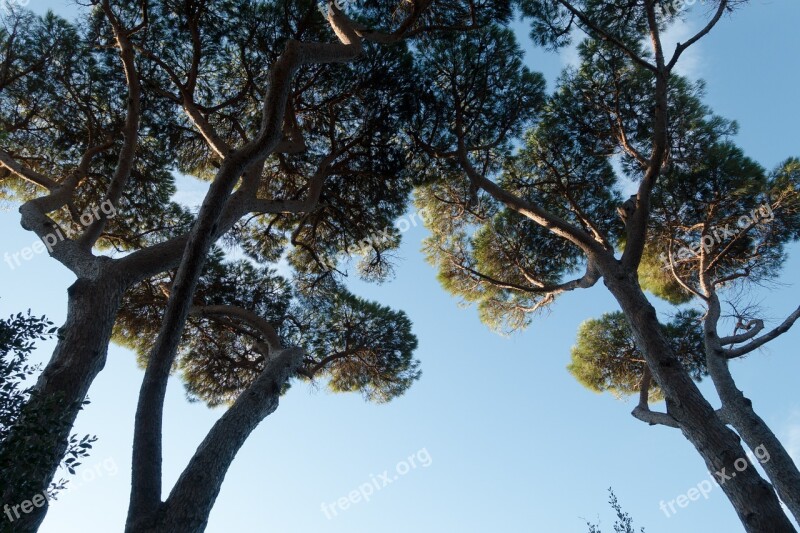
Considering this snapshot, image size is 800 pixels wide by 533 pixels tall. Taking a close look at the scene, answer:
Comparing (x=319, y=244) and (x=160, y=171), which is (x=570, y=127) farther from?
(x=160, y=171)

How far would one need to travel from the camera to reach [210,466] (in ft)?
12.2

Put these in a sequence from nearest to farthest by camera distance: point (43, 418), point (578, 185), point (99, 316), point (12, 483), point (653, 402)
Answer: point (12, 483), point (43, 418), point (99, 316), point (578, 185), point (653, 402)

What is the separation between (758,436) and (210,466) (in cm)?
525

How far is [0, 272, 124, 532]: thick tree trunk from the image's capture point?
2.56 metres

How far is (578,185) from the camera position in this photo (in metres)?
8.41

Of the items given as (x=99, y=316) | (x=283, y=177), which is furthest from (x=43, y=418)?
(x=283, y=177)

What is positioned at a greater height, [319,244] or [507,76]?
[507,76]

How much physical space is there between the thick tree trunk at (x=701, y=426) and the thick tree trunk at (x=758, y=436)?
146 centimetres

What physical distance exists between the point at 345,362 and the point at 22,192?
211 inches
